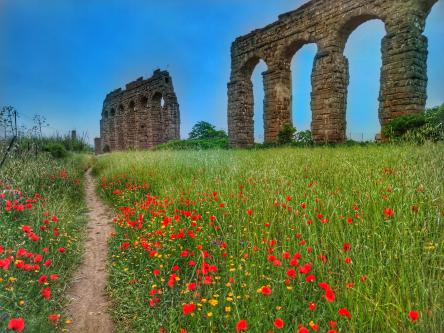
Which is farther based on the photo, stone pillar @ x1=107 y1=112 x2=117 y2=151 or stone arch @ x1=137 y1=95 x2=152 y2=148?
stone pillar @ x1=107 y1=112 x2=117 y2=151

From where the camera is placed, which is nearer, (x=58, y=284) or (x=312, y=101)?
(x=58, y=284)

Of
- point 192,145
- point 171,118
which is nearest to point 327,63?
point 192,145

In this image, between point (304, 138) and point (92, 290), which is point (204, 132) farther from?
point (92, 290)

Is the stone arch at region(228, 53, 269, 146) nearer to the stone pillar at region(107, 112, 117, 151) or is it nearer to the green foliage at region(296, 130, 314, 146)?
the green foliage at region(296, 130, 314, 146)

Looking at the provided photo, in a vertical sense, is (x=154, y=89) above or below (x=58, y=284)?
above

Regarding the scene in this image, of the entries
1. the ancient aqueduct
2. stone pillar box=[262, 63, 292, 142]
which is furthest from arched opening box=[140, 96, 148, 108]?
stone pillar box=[262, 63, 292, 142]

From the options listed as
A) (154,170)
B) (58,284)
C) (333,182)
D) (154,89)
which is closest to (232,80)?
(154,89)

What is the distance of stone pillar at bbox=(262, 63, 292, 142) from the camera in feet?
54.7

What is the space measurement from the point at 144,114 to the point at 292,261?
27.5 metres

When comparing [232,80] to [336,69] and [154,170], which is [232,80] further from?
[154,170]

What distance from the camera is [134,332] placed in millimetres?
2393

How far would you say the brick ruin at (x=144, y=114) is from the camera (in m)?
25.2

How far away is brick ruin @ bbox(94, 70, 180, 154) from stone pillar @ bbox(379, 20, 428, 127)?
16607 millimetres

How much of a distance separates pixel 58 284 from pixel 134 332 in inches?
45.3
